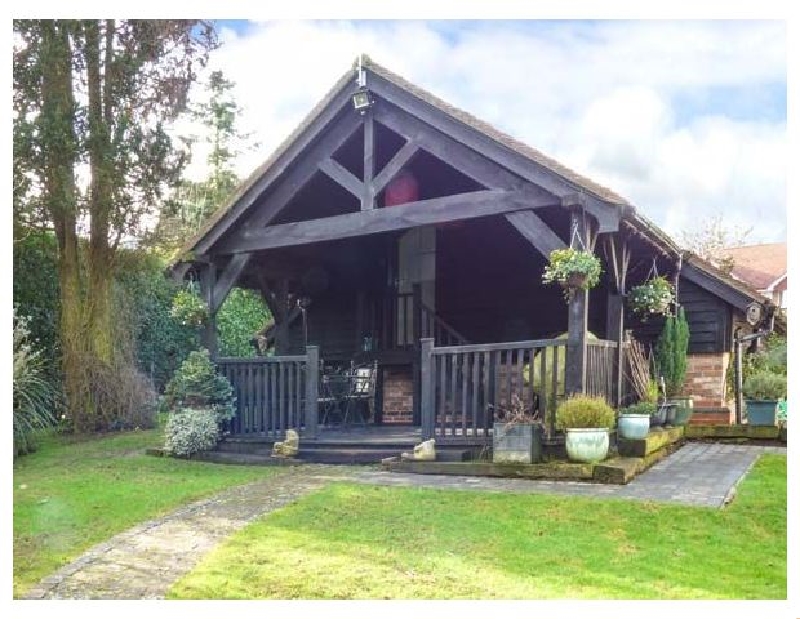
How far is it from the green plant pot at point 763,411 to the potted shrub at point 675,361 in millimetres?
1009

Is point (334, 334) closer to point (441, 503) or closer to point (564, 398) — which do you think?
point (564, 398)

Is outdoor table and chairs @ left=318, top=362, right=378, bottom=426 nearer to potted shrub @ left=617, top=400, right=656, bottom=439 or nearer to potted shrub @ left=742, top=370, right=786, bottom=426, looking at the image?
potted shrub @ left=617, top=400, right=656, bottom=439

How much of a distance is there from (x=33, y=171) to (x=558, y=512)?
755cm

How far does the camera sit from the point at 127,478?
7.39 metres

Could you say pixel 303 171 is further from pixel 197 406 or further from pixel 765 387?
pixel 765 387

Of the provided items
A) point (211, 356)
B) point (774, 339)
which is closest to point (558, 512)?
point (211, 356)

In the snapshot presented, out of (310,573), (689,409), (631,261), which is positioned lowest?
(310,573)

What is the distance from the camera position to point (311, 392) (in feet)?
28.1

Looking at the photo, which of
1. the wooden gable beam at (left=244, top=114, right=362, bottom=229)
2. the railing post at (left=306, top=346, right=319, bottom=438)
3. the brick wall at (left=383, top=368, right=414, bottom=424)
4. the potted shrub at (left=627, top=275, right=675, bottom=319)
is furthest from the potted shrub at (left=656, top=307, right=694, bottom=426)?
the wooden gable beam at (left=244, top=114, right=362, bottom=229)

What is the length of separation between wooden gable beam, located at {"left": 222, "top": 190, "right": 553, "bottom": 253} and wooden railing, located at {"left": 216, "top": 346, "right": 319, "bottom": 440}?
1369 mm

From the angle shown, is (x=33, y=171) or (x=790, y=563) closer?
(x=790, y=563)

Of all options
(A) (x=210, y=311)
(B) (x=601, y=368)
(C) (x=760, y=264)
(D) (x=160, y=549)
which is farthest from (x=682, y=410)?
(D) (x=160, y=549)

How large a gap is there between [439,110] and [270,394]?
13.0ft

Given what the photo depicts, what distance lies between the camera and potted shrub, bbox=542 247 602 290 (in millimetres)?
6723
